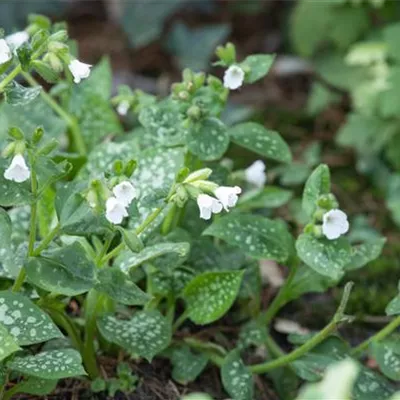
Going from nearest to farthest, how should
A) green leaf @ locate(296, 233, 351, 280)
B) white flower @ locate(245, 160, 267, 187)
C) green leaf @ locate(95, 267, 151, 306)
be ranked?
green leaf @ locate(95, 267, 151, 306) → green leaf @ locate(296, 233, 351, 280) → white flower @ locate(245, 160, 267, 187)

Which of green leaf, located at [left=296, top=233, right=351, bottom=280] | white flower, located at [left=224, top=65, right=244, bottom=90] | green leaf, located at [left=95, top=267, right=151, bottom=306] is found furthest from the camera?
white flower, located at [left=224, top=65, right=244, bottom=90]

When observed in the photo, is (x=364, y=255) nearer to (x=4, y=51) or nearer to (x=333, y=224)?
(x=333, y=224)

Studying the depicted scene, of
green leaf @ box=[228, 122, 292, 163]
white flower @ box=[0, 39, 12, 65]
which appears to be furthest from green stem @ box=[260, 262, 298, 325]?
white flower @ box=[0, 39, 12, 65]

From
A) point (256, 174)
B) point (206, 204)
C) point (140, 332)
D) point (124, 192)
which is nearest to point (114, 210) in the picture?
point (124, 192)

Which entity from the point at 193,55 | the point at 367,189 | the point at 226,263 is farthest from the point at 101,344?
the point at 193,55

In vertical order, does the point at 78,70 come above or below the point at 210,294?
above

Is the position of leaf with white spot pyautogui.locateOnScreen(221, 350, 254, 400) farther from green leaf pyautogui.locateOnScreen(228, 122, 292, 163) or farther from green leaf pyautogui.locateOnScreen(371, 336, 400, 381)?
green leaf pyautogui.locateOnScreen(228, 122, 292, 163)
